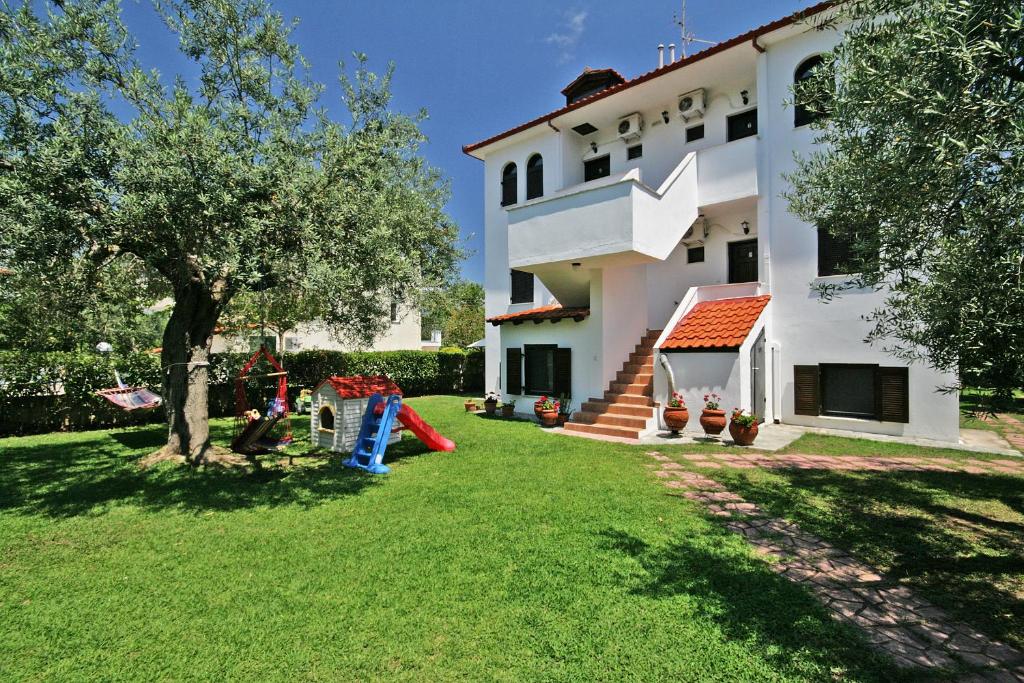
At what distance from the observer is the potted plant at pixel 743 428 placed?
9.73 metres

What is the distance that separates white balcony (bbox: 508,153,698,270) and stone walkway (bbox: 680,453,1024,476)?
5115 millimetres

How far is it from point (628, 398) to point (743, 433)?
10.2 feet

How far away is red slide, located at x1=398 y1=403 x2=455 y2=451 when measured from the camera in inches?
374

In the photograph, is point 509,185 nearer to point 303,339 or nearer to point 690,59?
point 690,59

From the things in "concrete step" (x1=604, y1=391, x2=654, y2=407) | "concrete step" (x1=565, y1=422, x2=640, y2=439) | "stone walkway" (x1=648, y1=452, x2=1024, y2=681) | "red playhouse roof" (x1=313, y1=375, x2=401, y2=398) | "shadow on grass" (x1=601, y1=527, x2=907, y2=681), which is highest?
"red playhouse roof" (x1=313, y1=375, x2=401, y2=398)

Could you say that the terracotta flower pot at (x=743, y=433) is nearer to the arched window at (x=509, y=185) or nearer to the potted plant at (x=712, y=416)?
the potted plant at (x=712, y=416)

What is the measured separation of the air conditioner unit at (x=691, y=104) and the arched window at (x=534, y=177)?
5276 millimetres

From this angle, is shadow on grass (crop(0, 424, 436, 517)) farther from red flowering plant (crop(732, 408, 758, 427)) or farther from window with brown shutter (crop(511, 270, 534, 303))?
window with brown shutter (crop(511, 270, 534, 303))

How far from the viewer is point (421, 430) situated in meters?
9.67

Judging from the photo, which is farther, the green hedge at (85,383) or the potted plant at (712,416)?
the green hedge at (85,383)

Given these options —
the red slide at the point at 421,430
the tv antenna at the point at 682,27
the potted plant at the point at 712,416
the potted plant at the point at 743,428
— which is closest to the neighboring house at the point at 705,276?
the potted plant at the point at 712,416

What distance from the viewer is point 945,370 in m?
4.54

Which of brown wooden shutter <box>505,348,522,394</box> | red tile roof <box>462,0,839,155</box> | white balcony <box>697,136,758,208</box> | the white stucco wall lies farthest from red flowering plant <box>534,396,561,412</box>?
red tile roof <box>462,0,839,155</box>

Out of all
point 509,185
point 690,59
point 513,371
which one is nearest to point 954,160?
point 690,59
